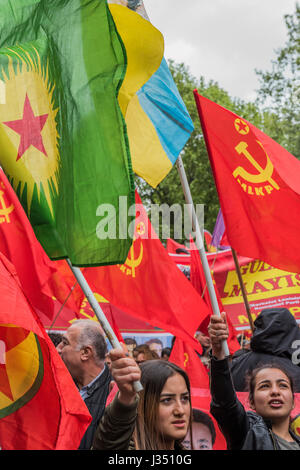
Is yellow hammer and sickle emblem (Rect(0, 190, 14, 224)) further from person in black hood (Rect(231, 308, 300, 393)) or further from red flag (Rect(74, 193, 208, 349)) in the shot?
person in black hood (Rect(231, 308, 300, 393))

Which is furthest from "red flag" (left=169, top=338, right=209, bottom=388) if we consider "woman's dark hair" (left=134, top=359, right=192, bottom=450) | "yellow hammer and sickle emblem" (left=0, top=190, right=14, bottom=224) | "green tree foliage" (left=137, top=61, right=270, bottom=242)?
"green tree foliage" (left=137, top=61, right=270, bottom=242)

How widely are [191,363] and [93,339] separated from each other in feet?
6.61

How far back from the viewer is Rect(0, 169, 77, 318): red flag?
467 cm

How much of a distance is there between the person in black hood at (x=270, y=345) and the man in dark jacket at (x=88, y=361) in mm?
858

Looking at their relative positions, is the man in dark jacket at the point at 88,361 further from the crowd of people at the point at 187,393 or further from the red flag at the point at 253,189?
the red flag at the point at 253,189

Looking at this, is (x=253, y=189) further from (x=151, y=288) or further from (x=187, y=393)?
(x=187, y=393)

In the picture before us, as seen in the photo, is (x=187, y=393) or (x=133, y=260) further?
(x=133, y=260)

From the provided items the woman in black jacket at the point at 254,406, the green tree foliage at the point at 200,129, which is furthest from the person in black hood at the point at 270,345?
the green tree foliage at the point at 200,129

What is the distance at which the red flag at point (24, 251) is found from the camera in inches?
184

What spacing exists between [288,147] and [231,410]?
22507mm

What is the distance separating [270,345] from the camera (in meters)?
4.11

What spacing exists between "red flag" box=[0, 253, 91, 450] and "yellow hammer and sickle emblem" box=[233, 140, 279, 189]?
2.22 metres

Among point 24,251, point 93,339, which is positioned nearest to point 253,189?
point 93,339
